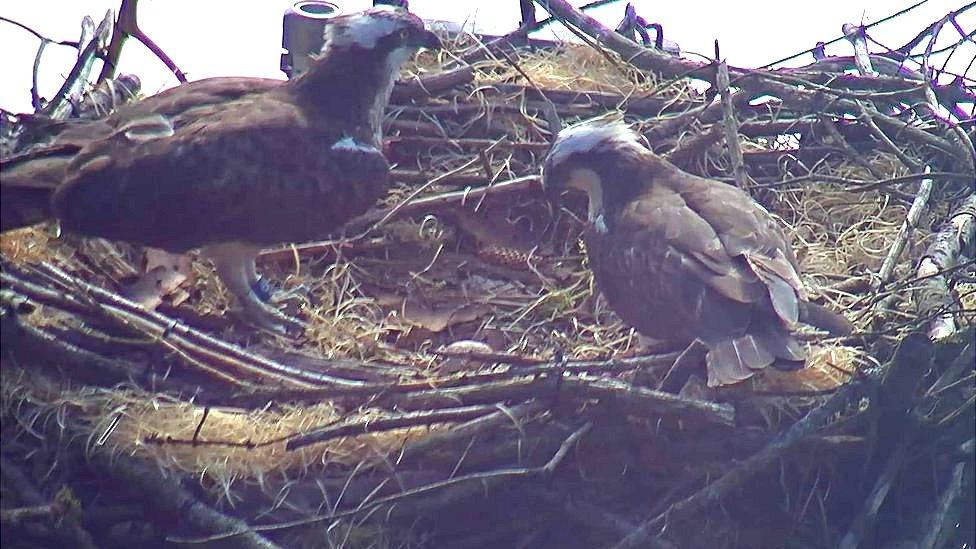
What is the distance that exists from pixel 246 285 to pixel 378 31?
1.94 ft

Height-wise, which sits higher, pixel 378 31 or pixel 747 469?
pixel 378 31

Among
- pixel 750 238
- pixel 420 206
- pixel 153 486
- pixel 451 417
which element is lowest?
pixel 153 486

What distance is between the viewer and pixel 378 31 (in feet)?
8.31

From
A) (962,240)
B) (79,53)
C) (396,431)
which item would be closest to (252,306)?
(396,431)

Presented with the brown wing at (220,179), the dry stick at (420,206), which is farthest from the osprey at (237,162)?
the dry stick at (420,206)

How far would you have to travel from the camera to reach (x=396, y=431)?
2.13 meters

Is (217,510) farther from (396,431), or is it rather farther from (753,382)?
(753,382)

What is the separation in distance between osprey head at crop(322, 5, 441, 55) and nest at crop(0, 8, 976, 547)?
1.73 ft

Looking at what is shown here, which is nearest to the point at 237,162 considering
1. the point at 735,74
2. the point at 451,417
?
the point at 451,417

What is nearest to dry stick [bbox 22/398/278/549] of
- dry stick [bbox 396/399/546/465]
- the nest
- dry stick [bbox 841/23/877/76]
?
the nest

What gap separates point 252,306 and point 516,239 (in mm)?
683

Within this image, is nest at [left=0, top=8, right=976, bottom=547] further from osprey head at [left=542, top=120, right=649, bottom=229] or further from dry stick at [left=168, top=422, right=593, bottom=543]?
osprey head at [left=542, top=120, right=649, bottom=229]

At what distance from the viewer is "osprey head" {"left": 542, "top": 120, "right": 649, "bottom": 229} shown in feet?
8.54

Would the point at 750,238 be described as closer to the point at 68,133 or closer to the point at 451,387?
the point at 451,387
